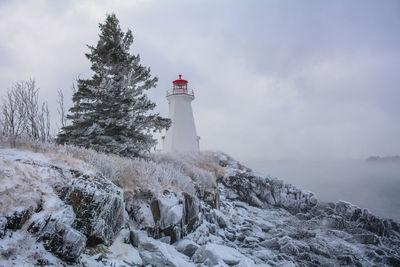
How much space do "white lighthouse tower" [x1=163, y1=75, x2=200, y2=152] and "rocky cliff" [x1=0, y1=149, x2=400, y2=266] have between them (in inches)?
571

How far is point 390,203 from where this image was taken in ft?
117

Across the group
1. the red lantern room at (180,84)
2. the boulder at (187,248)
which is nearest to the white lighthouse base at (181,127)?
the red lantern room at (180,84)

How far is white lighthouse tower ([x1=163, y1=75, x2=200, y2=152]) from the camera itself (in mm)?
25234

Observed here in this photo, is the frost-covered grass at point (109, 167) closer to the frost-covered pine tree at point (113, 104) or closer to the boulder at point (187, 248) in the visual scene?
the boulder at point (187, 248)

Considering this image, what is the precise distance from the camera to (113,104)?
1135 centimetres

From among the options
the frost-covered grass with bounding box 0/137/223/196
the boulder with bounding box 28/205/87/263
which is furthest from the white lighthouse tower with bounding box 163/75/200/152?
the boulder with bounding box 28/205/87/263

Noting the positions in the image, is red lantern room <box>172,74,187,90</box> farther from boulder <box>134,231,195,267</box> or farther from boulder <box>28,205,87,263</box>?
boulder <box>28,205,87,263</box>

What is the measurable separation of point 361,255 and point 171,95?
22.6 meters

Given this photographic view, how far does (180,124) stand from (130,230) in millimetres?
21035

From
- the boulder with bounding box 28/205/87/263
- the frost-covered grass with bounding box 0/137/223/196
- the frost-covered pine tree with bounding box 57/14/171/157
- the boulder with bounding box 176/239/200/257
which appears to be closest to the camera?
the boulder with bounding box 28/205/87/263

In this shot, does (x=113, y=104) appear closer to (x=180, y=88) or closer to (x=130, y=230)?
(x=130, y=230)

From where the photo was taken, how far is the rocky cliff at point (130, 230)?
3098 millimetres

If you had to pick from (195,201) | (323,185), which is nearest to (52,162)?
(195,201)

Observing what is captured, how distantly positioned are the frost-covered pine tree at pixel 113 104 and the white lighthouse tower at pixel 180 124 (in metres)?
12.7
